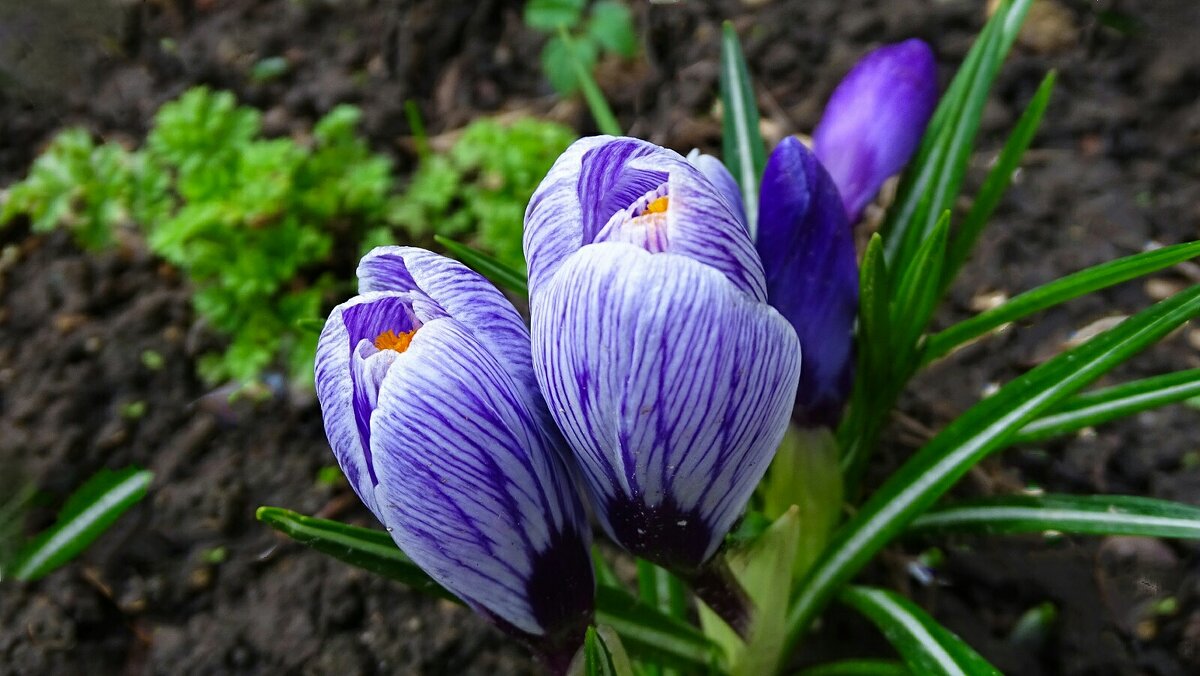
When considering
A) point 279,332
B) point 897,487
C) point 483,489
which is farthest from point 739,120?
point 279,332

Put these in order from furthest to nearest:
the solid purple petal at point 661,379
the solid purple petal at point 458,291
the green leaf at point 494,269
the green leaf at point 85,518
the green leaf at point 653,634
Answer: the green leaf at point 85,518 < the green leaf at point 494,269 < the green leaf at point 653,634 < the solid purple petal at point 458,291 < the solid purple petal at point 661,379

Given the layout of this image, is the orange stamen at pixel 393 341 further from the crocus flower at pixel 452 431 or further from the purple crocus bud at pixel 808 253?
the purple crocus bud at pixel 808 253

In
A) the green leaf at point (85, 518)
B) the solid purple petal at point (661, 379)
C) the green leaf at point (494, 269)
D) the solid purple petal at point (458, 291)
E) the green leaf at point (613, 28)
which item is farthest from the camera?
the green leaf at point (613, 28)

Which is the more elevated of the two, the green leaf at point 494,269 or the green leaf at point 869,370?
the green leaf at point 494,269

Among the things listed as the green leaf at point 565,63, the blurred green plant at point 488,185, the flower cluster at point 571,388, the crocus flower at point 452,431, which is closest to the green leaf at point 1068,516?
the flower cluster at point 571,388

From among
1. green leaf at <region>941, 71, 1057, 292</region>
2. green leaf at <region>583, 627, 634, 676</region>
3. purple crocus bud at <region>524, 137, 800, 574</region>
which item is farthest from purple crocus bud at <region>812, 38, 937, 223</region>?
green leaf at <region>583, 627, 634, 676</region>

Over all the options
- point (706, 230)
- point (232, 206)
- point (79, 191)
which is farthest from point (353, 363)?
point (79, 191)

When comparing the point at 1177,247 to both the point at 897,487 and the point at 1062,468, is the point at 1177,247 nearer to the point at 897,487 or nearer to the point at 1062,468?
the point at 897,487
